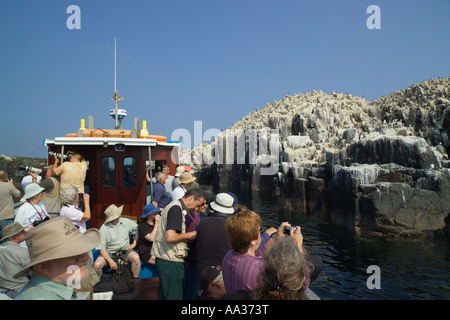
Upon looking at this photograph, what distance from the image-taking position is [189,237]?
184 inches

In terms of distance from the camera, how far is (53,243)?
2.45m

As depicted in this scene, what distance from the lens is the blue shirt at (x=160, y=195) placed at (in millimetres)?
8281

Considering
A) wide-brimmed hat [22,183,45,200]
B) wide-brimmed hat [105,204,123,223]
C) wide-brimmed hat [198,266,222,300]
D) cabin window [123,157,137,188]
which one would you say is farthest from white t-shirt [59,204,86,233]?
cabin window [123,157,137,188]

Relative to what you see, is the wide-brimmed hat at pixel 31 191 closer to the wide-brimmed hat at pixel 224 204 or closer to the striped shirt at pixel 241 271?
the wide-brimmed hat at pixel 224 204

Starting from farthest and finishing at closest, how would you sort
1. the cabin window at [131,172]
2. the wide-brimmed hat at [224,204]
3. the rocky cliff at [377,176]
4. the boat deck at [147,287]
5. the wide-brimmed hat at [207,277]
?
the rocky cliff at [377,176] < the cabin window at [131,172] < the boat deck at [147,287] < the wide-brimmed hat at [224,204] < the wide-brimmed hat at [207,277]

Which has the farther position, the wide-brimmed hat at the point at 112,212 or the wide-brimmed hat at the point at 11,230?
the wide-brimmed hat at the point at 112,212

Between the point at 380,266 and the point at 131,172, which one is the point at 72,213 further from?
the point at 380,266

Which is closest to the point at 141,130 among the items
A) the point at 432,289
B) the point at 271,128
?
the point at 432,289

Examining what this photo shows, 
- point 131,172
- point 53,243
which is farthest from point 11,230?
point 131,172

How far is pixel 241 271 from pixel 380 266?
12200 millimetres

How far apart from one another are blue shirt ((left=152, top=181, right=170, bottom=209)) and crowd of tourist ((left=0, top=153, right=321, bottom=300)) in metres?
0.03

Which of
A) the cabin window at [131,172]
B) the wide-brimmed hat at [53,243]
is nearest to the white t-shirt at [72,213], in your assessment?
the wide-brimmed hat at [53,243]

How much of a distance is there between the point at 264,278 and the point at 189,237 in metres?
2.38

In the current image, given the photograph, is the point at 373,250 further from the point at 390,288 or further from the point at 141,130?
the point at 141,130
